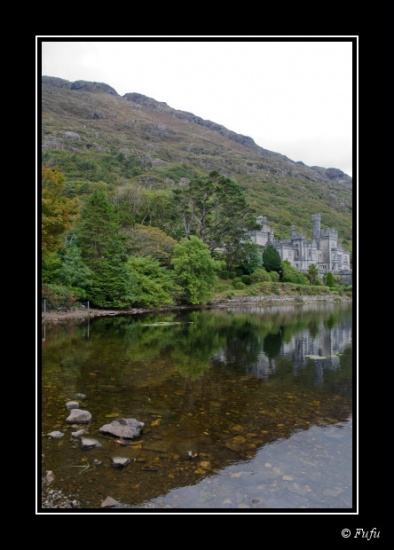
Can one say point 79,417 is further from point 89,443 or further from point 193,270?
point 193,270

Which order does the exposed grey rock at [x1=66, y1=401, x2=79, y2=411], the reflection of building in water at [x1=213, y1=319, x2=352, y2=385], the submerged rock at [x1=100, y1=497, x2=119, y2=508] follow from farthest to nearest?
the reflection of building in water at [x1=213, y1=319, x2=352, y2=385] < the exposed grey rock at [x1=66, y1=401, x2=79, y2=411] < the submerged rock at [x1=100, y1=497, x2=119, y2=508]

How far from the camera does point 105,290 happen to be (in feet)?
57.5

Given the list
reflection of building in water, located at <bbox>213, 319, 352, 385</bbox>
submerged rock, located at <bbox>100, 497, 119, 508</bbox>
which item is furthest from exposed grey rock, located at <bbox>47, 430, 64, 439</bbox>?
reflection of building in water, located at <bbox>213, 319, 352, 385</bbox>

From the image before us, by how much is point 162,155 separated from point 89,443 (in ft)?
294

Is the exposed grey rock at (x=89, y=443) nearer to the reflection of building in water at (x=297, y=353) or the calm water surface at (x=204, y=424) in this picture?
the calm water surface at (x=204, y=424)

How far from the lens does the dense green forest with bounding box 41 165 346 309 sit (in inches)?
577

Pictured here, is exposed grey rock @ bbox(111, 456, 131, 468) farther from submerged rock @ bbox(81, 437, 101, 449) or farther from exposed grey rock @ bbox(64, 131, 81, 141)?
exposed grey rock @ bbox(64, 131, 81, 141)

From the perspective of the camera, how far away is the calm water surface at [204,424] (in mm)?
2943

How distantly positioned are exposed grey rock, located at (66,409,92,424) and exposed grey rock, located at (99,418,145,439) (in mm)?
355

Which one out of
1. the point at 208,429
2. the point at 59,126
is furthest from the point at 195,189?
the point at 59,126

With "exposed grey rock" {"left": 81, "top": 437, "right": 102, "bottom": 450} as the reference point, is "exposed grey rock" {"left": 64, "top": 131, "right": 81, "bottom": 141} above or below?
above

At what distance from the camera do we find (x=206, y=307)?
23.1 metres
